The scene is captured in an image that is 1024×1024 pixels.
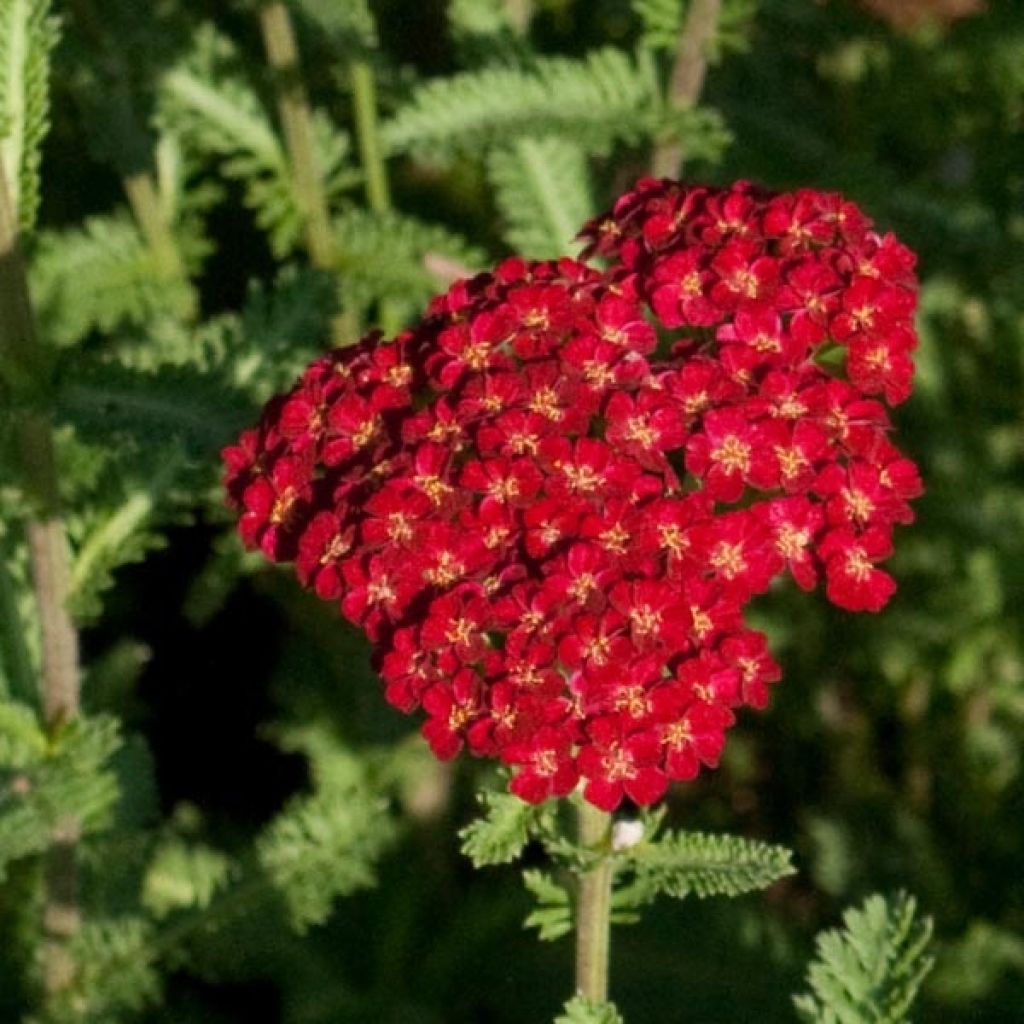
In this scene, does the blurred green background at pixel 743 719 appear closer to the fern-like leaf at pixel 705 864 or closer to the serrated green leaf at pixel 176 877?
Answer: the serrated green leaf at pixel 176 877

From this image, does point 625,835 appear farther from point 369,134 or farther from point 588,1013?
point 369,134

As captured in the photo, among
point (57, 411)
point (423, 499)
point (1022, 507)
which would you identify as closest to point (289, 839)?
point (57, 411)

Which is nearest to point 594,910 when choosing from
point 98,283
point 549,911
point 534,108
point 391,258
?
point 549,911

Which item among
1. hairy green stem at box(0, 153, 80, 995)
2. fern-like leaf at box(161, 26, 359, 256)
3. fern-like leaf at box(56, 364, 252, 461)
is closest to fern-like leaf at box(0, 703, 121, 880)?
hairy green stem at box(0, 153, 80, 995)

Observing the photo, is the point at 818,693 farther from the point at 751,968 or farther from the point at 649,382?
the point at 649,382

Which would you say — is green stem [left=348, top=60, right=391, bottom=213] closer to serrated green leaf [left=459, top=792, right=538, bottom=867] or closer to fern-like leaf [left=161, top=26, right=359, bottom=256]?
fern-like leaf [left=161, top=26, right=359, bottom=256]
